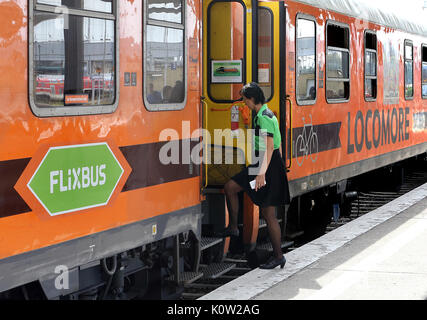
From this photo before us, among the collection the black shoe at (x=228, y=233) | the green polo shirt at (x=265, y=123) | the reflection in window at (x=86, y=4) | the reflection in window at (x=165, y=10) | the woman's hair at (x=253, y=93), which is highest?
the reflection in window at (x=165, y=10)

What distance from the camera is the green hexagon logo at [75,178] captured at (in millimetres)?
→ 4668

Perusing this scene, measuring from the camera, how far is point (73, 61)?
16.3 ft

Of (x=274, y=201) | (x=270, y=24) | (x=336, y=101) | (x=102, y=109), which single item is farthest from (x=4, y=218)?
(x=336, y=101)

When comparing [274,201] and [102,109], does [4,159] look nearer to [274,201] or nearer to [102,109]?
[102,109]

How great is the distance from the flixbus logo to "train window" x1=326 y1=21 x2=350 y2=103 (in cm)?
483

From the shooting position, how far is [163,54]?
602 centimetres

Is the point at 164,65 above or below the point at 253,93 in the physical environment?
above

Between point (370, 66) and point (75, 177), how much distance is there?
24.2ft

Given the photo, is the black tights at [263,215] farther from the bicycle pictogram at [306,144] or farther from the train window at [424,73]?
the train window at [424,73]

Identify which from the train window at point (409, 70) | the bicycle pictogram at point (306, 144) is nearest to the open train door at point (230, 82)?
the bicycle pictogram at point (306, 144)

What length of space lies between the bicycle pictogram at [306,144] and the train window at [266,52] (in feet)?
2.77

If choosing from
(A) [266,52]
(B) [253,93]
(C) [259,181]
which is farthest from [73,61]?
(A) [266,52]

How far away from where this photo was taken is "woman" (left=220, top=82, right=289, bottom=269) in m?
6.82

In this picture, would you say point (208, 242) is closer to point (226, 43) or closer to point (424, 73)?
point (226, 43)
